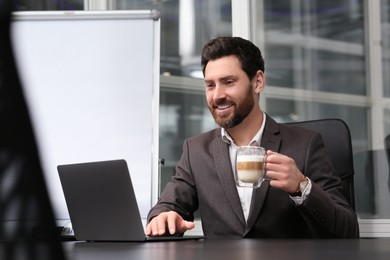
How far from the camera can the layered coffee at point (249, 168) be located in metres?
1.57

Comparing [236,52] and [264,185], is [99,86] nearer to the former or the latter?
[236,52]

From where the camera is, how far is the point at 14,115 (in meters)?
0.19

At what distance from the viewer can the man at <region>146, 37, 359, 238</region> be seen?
1.75 meters

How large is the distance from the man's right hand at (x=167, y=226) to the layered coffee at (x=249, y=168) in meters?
0.23

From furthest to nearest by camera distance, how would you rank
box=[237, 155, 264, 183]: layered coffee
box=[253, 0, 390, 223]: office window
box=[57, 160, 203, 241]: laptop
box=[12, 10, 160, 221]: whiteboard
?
box=[253, 0, 390, 223]: office window
box=[12, 10, 160, 221]: whiteboard
box=[237, 155, 264, 183]: layered coffee
box=[57, 160, 203, 241]: laptop

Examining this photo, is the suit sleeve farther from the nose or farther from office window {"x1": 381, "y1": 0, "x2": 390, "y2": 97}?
office window {"x1": 381, "y1": 0, "x2": 390, "y2": 97}

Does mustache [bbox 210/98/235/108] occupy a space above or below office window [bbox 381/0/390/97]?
below

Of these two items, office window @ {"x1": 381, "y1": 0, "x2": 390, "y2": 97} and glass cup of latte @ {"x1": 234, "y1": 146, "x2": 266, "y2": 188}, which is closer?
glass cup of latte @ {"x1": 234, "y1": 146, "x2": 266, "y2": 188}

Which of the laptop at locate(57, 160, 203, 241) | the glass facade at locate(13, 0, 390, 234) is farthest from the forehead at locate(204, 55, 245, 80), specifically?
the glass facade at locate(13, 0, 390, 234)

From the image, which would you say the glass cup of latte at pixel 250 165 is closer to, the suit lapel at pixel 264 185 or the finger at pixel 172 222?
the finger at pixel 172 222

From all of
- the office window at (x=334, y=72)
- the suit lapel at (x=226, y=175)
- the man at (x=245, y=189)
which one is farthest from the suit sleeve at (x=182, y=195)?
the office window at (x=334, y=72)

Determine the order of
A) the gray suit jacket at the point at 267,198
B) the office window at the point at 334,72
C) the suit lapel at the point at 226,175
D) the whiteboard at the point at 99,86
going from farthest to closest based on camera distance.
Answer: the office window at the point at 334,72 < the whiteboard at the point at 99,86 < the suit lapel at the point at 226,175 < the gray suit jacket at the point at 267,198

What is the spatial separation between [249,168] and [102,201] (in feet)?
1.31

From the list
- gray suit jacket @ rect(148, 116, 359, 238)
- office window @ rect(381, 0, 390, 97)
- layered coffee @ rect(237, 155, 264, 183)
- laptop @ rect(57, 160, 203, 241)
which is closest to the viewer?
laptop @ rect(57, 160, 203, 241)
